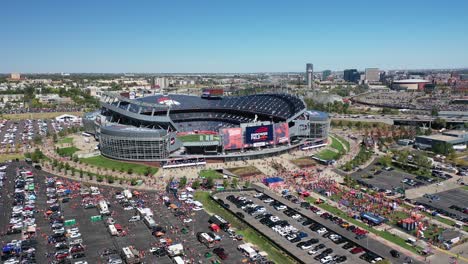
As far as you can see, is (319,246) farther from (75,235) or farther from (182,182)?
(75,235)

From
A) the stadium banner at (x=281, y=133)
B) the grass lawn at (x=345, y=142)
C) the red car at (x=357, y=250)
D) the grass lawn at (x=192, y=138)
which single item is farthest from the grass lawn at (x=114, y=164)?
the grass lawn at (x=345, y=142)

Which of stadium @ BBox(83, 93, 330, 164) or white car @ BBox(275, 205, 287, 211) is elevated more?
stadium @ BBox(83, 93, 330, 164)

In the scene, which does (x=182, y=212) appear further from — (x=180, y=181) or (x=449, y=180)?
(x=449, y=180)

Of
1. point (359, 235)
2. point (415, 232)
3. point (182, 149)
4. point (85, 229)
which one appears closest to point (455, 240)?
point (415, 232)

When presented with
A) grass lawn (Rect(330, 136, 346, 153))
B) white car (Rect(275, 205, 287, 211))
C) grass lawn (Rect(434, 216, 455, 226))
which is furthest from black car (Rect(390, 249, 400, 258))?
grass lawn (Rect(330, 136, 346, 153))

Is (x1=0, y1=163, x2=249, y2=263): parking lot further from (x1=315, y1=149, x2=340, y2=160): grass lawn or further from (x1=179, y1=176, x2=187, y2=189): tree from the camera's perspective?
(x1=315, y1=149, x2=340, y2=160): grass lawn

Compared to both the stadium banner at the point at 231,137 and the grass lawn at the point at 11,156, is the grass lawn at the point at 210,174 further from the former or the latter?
the grass lawn at the point at 11,156
